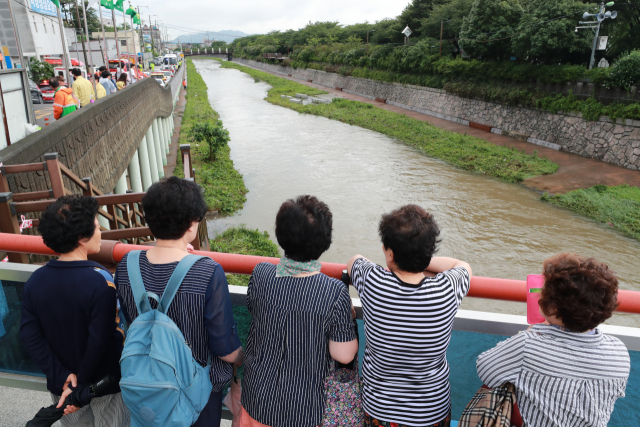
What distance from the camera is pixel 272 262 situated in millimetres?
1724

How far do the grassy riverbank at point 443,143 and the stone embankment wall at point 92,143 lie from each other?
1081 cm

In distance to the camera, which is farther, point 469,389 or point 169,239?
point 469,389

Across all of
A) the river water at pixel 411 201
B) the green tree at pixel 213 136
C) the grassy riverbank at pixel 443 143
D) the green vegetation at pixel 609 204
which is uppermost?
the green tree at pixel 213 136

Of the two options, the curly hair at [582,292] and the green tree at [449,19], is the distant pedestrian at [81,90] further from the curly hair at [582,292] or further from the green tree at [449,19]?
the green tree at [449,19]

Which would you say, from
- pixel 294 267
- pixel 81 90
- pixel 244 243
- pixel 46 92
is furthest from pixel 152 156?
pixel 294 267

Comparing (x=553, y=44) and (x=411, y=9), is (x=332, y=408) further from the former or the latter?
(x=411, y=9)

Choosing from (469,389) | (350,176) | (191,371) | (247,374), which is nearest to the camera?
(191,371)

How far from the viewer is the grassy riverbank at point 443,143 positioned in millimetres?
14266

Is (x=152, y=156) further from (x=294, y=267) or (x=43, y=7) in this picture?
(x=294, y=267)

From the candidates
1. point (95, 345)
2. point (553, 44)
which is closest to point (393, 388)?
point (95, 345)

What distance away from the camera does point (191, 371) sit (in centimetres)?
145

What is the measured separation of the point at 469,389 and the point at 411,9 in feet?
110

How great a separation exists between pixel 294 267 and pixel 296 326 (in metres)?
0.20

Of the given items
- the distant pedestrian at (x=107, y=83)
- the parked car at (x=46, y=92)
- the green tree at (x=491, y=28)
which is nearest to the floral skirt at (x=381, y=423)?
the distant pedestrian at (x=107, y=83)
